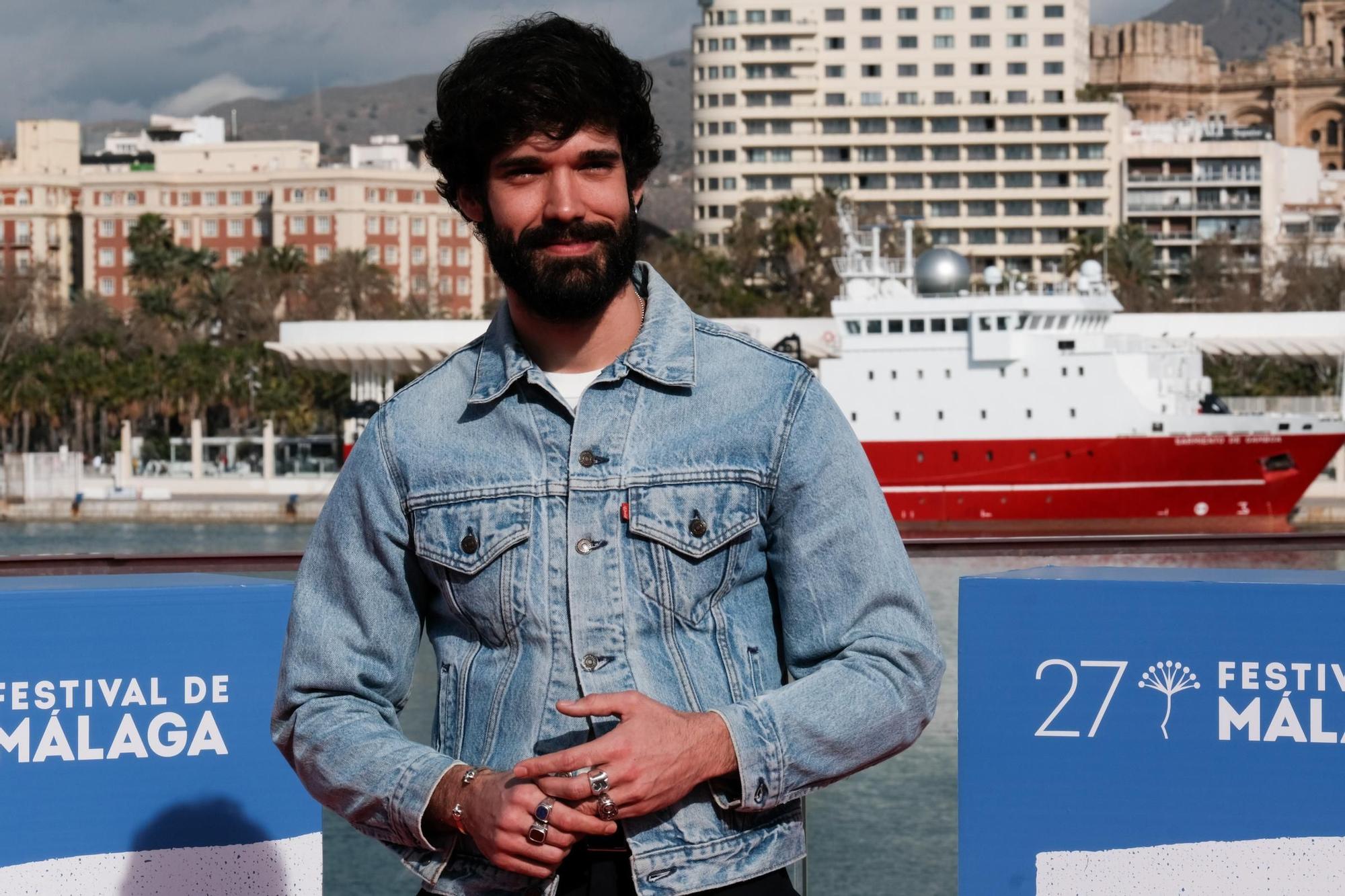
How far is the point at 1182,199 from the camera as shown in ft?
270

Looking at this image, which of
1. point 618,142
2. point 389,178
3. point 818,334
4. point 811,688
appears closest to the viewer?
point 811,688

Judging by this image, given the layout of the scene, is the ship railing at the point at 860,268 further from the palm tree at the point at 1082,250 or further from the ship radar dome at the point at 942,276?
the palm tree at the point at 1082,250

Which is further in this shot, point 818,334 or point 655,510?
point 818,334

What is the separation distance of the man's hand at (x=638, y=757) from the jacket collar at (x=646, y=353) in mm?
399

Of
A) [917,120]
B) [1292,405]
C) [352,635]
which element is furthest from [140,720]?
[917,120]

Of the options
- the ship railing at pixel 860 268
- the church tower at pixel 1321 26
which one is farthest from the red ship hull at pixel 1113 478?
the church tower at pixel 1321 26

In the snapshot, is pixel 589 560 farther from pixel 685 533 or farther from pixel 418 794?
pixel 418 794

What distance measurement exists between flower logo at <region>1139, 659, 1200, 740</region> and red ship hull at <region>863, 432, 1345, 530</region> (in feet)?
107

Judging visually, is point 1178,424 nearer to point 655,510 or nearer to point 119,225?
point 655,510

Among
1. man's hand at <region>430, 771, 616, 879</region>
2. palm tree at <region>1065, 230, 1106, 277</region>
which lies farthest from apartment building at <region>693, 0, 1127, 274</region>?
man's hand at <region>430, 771, 616, 879</region>

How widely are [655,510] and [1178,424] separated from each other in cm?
3465

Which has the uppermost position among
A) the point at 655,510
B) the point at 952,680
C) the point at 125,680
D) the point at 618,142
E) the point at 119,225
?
the point at 119,225

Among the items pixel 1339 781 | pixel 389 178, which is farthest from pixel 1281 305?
pixel 1339 781

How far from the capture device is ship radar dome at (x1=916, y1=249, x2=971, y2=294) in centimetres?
3781
